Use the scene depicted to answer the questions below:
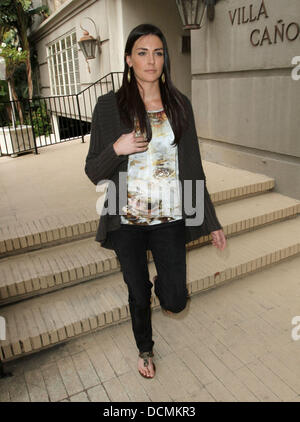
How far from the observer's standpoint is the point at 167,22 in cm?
945

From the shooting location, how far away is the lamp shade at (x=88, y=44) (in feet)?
32.0

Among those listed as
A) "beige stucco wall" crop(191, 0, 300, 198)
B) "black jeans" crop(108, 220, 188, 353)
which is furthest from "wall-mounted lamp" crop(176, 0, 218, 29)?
"black jeans" crop(108, 220, 188, 353)

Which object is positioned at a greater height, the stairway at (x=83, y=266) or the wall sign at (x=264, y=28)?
the wall sign at (x=264, y=28)

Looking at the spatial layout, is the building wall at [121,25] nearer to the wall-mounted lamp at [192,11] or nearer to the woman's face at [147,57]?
the wall-mounted lamp at [192,11]

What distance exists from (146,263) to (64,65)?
13.7 metres

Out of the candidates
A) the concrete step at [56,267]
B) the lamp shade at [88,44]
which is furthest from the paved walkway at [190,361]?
the lamp shade at [88,44]

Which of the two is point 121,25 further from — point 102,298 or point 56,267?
point 102,298

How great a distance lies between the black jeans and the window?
11660 mm

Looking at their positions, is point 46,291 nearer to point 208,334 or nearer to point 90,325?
point 90,325

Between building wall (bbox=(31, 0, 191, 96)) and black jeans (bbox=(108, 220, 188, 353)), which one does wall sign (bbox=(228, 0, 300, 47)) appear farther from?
building wall (bbox=(31, 0, 191, 96))

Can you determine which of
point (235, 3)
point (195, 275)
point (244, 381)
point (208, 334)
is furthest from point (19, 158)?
point (244, 381)

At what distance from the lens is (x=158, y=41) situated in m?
2.15

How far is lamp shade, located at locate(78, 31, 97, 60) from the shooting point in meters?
9.74
